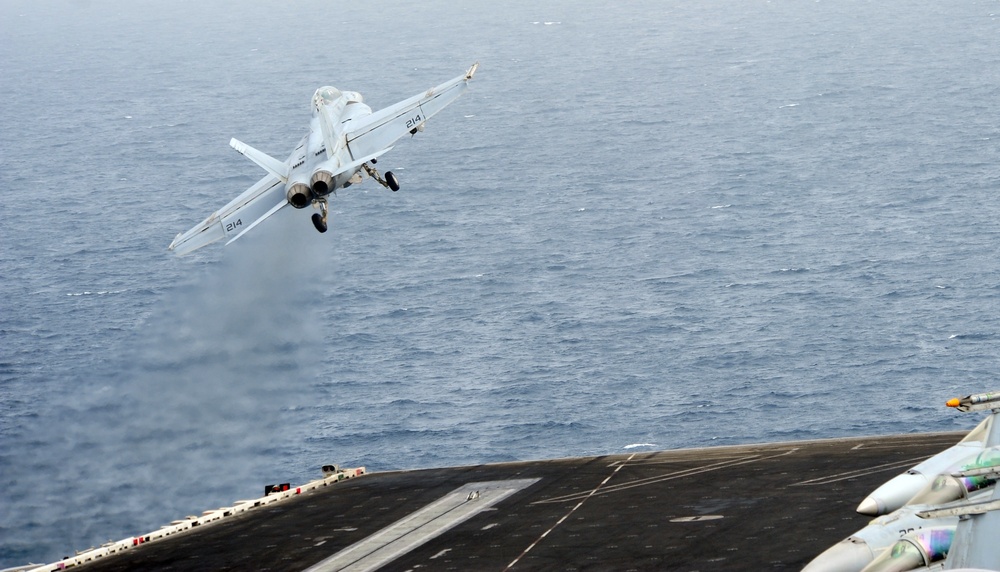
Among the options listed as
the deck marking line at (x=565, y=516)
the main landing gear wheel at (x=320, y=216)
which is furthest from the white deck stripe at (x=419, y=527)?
the main landing gear wheel at (x=320, y=216)

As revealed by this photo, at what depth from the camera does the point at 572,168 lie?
7185 inches

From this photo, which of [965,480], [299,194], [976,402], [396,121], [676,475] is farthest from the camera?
[676,475]

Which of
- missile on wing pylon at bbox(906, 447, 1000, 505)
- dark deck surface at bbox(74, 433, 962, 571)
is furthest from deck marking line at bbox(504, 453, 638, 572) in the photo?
missile on wing pylon at bbox(906, 447, 1000, 505)

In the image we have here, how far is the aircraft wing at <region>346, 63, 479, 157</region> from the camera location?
252 ft

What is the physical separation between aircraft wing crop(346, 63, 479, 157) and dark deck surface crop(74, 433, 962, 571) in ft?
71.4

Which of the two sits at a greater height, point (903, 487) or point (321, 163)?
point (321, 163)

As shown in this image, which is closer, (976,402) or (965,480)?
(976,402)

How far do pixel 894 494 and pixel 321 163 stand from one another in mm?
36459

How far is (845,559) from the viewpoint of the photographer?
46.1m

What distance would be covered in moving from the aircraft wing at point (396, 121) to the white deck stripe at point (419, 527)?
69.9 ft

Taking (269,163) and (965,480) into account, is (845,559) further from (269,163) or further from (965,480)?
(269,163)

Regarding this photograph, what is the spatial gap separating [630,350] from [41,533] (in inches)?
2124

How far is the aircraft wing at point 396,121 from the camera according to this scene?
76688 millimetres

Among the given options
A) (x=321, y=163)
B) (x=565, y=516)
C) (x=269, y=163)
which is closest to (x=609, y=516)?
(x=565, y=516)
